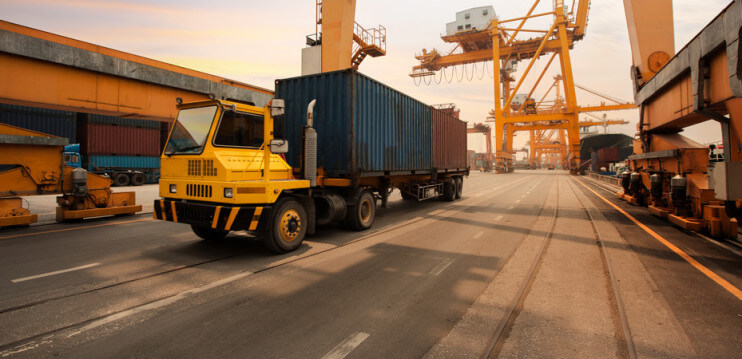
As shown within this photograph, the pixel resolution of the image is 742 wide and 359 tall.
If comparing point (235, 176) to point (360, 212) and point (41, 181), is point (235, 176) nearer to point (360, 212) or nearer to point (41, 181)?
point (360, 212)

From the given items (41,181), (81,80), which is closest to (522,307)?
(81,80)

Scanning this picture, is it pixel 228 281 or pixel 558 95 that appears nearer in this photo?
pixel 228 281

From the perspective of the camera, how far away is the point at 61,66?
8.09 meters

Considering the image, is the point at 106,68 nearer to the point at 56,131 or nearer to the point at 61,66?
the point at 61,66

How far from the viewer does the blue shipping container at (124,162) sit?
22438 mm

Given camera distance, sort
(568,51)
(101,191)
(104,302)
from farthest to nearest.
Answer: (568,51) < (101,191) < (104,302)

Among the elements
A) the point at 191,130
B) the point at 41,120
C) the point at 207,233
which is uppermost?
the point at 41,120

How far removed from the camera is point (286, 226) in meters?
5.91

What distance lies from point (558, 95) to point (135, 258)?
111427 mm

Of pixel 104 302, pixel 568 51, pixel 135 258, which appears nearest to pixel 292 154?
pixel 135 258

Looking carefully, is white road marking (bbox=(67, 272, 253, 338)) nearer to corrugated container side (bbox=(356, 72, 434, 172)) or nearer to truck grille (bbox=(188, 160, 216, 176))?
truck grille (bbox=(188, 160, 216, 176))

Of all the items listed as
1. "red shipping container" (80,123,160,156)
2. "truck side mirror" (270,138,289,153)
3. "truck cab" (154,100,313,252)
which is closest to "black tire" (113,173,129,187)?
"red shipping container" (80,123,160,156)

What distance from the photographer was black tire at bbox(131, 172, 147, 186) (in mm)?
23812

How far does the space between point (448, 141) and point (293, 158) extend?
27.1ft
